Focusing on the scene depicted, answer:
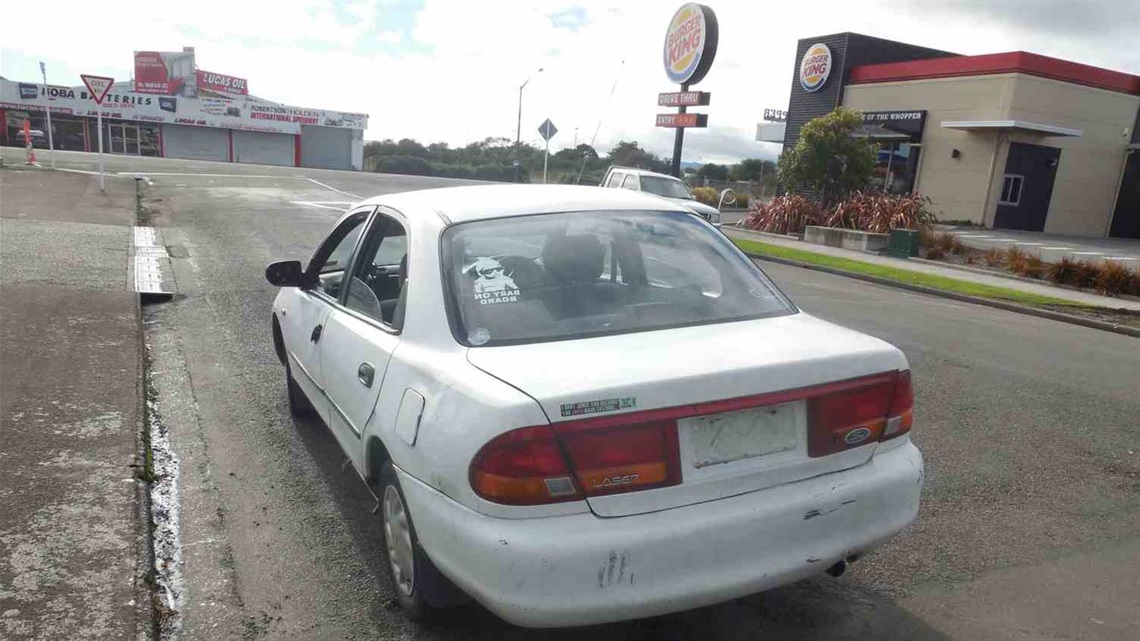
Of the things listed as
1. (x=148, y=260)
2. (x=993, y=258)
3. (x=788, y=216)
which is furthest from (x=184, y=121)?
(x=993, y=258)

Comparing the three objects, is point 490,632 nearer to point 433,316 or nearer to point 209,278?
point 433,316

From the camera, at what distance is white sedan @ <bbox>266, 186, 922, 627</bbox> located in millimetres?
2369

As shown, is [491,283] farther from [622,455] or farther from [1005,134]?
[1005,134]

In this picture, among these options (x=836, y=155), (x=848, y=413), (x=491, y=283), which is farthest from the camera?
(x=836, y=155)

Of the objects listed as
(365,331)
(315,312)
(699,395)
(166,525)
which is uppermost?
(699,395)

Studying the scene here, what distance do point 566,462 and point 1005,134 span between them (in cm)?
3027

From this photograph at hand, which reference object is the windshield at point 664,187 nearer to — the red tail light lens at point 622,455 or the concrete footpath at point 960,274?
the concrete footpath at point 960,274

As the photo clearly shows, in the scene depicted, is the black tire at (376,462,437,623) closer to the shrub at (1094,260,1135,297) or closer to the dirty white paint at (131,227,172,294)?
the dirty white paint at (131,227,172,294)

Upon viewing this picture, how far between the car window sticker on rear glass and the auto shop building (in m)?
56.4

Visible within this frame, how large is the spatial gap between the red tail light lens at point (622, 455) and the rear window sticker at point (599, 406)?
0.13 feet

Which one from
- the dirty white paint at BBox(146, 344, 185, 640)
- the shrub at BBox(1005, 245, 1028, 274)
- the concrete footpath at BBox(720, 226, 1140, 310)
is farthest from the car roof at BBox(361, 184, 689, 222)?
the shrub at BBox(1005, 245, 1028, 274)

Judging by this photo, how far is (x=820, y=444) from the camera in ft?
8.80

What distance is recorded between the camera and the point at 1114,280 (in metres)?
14.4

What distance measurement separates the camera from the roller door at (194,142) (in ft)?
195
